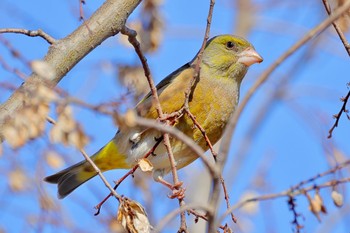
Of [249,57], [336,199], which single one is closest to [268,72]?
[336,199]

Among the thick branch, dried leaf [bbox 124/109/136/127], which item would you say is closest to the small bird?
the thick branch

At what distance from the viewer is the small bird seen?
11.6ft

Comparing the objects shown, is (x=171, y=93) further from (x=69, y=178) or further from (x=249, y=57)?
(x=69, y=178)

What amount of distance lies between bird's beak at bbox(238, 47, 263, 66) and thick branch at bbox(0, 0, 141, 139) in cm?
167

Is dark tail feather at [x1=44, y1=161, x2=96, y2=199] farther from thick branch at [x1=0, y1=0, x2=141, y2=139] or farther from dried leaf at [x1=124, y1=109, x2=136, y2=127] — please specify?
dried leaf at [x1=124, y1=109, x2=136, y2=127]

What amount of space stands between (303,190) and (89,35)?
1024mm

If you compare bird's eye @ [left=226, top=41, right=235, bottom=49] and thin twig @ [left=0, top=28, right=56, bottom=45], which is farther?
bird's eye @ [left=226, top=41, right=235, bottom=49]

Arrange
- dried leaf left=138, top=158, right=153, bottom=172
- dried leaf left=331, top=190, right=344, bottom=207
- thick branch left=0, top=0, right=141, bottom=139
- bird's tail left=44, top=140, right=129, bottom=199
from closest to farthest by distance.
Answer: dried leaf left=331, top=190, right=344, bottom=207
thick branch left=0, top=0, right=141, bottom=139
dried leaf left=138, top=158, right=153, bottom=172
bird's tail left=44, top=140, right=129, bottom=199

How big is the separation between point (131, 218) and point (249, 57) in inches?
74.3

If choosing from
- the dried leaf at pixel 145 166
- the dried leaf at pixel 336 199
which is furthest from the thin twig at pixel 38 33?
the dried leaf at pixel 336 199

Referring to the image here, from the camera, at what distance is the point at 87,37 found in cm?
239

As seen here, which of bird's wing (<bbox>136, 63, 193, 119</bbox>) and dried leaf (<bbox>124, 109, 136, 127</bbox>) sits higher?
bird's wing (<bbox>136, 63, 193, 119</bbox>)

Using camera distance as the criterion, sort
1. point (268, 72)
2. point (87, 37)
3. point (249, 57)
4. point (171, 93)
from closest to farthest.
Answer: point (268, 72) < point (87, 37) < point (171, 93) < point (249, 57)

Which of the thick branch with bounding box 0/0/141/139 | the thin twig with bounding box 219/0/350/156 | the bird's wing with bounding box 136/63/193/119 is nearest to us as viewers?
the thin twig with bounding box 219/0/350/156
